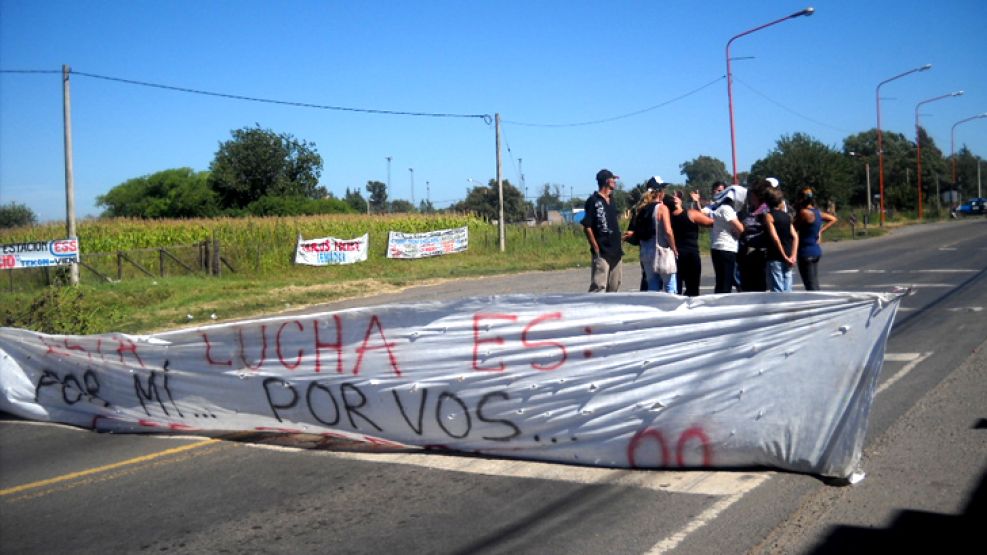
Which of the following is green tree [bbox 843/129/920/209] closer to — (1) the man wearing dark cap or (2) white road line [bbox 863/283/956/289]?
(2) white road line [bbox 863/283/956/289]

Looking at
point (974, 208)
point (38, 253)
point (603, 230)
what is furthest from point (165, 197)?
point (603, 230)

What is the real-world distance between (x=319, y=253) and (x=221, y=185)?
34.2 m

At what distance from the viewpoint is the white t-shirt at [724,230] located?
935 cm

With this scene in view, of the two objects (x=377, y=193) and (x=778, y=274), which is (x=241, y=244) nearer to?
(x=778, y=274)

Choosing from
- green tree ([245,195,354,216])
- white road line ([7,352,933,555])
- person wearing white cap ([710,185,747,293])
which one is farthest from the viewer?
green tree ([245,195,354,216])

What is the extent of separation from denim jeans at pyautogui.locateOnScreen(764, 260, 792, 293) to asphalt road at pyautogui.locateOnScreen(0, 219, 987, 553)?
69.3 inches

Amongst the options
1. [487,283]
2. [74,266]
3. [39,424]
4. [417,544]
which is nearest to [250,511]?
[417,544]

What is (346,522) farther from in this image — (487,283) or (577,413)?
(487,283)

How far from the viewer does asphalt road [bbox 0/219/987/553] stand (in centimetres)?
432

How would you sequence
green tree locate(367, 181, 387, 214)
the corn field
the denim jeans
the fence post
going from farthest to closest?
1. green tree locate(367, 181, 387, 214)
2. the fence post
3. the corn field
4. the denim jeans

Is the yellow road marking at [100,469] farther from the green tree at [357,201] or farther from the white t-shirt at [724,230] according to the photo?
the green tree at [357,201]

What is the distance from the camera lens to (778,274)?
8719mm

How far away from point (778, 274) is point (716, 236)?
4.23 ft

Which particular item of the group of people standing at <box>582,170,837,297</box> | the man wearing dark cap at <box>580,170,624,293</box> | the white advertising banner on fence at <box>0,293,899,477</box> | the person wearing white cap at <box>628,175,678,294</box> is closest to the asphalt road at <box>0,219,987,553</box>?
the white advertising banner on fence at <box>0,293,899,477</box>
